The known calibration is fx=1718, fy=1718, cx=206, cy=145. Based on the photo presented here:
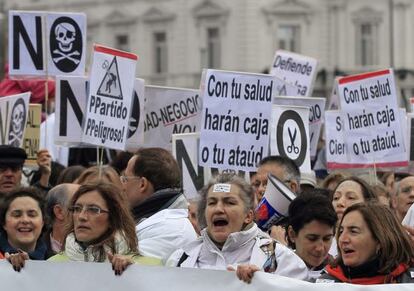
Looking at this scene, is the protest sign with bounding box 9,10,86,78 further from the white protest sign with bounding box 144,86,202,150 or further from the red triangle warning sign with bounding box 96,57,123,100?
the red triangle warning sign with bounding box 96,57,123,100

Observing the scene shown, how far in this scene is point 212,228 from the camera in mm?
8695

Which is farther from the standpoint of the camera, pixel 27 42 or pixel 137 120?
pixel 27 42

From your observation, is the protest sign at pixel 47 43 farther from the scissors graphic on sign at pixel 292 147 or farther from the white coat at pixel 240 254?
the white coat at pixel 240 254

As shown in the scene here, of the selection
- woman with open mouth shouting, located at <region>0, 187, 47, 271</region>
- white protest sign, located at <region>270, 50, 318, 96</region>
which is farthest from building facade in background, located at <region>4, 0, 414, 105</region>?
woman with open mouth shouting, located at <region>0, 187, 47, 271</region>

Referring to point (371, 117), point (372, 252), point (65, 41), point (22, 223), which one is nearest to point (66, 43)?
point (65, 41)

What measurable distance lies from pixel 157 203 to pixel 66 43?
191 inches

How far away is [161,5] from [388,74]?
184 ft

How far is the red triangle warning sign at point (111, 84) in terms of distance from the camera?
13.0m

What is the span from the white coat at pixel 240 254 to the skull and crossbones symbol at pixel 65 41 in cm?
596

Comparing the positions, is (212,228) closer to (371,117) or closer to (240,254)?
(240,254)

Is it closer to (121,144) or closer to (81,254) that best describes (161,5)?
(121,144)

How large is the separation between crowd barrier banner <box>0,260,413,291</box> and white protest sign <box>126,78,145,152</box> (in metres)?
5.50

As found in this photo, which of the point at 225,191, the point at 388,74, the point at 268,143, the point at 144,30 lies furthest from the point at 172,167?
the point at 144,30

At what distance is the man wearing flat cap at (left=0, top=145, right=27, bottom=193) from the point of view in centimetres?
1204
